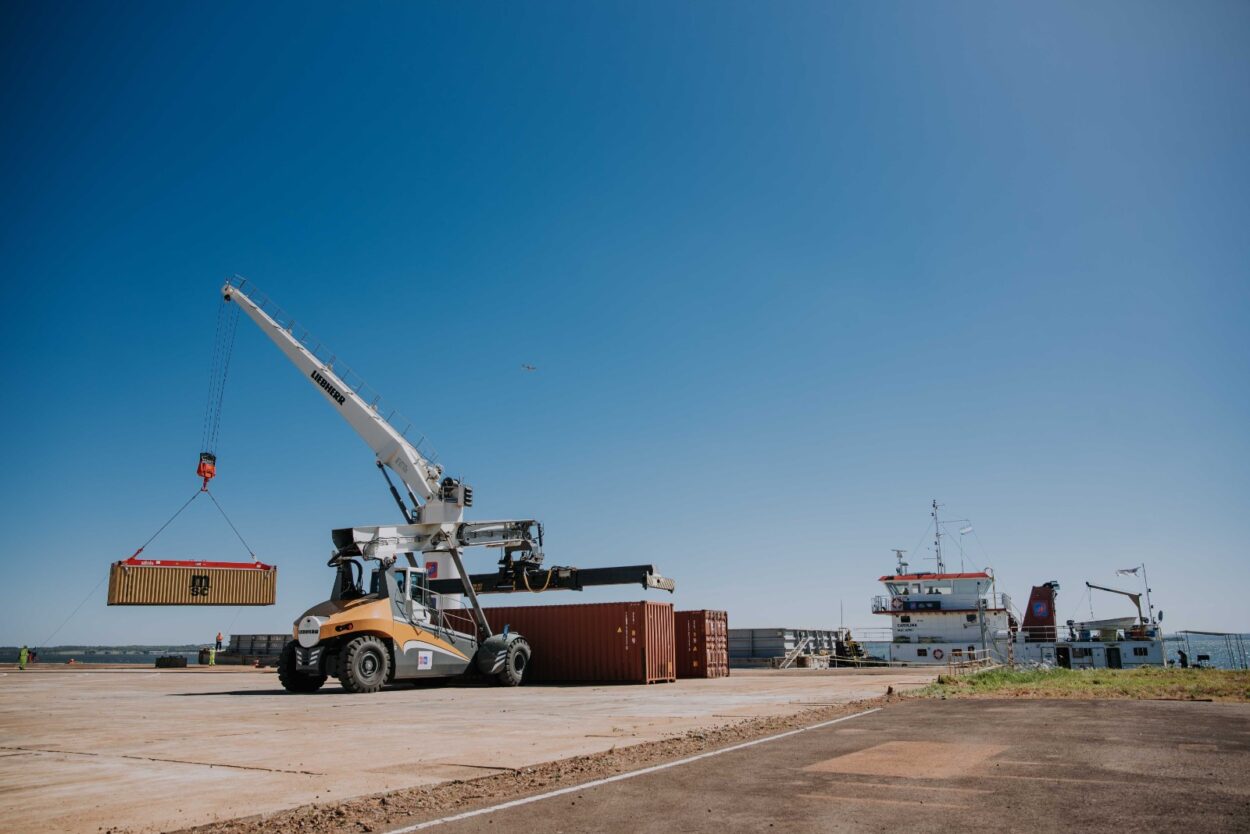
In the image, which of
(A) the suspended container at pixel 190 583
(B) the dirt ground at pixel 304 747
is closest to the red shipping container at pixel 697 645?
(B) the dirt ground at pixel 304 747

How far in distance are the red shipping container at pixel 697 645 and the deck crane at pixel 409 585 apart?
19.3 ft

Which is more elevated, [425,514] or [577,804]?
[425,514]

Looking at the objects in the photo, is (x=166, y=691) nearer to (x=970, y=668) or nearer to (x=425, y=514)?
(x=425, y=514)

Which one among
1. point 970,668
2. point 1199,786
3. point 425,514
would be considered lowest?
point 970,668

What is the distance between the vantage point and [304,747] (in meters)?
9.09

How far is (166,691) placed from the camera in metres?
20.7

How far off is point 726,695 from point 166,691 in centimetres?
1470

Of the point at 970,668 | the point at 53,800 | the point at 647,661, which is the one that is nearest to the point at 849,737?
the point at 53,800

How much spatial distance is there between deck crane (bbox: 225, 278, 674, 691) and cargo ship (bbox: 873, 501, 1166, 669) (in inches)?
1003

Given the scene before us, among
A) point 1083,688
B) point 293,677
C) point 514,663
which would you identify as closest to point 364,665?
point 293,677

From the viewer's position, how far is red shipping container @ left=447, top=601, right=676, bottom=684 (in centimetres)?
2508

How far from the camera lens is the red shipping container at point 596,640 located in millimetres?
25078

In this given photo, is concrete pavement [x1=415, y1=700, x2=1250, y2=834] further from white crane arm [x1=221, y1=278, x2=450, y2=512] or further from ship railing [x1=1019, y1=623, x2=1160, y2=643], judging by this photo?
ship railing [x1=1019, y1=623, x2=1160, y2=643]

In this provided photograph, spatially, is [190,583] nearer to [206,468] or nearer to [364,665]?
[206,468]
